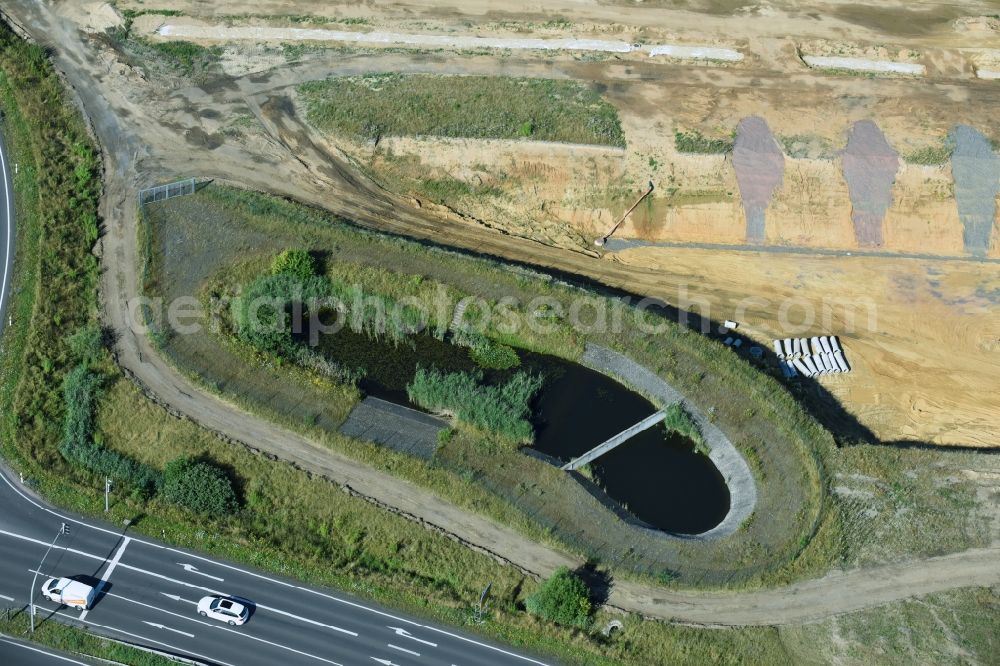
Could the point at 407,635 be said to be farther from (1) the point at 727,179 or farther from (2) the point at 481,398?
(1) the point at 727,179

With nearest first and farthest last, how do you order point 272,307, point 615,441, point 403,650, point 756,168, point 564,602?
point 403,650 → point 564,602 → point 615,441 → point 272,307 → point 756,168

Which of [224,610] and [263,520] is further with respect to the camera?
[263,520]

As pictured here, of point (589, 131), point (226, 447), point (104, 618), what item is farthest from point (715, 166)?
point (104, 618)

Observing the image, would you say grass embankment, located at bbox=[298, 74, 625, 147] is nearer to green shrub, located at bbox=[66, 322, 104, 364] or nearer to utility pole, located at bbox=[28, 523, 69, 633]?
green shrub, located at bbox=[66, 322, 104, 364]

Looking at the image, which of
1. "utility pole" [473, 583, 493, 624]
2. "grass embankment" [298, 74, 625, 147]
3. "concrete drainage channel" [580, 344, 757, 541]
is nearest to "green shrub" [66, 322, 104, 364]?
"grass embankment" [298, 74, 625, 147]

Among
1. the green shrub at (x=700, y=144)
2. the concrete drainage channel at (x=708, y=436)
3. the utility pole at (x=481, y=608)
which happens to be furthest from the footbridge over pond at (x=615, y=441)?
the green shrub at (x=700, y=144)

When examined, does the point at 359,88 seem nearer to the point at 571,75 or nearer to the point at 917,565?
the point at 571,75

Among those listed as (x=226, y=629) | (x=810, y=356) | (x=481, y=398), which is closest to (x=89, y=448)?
(x=226, y=629)
